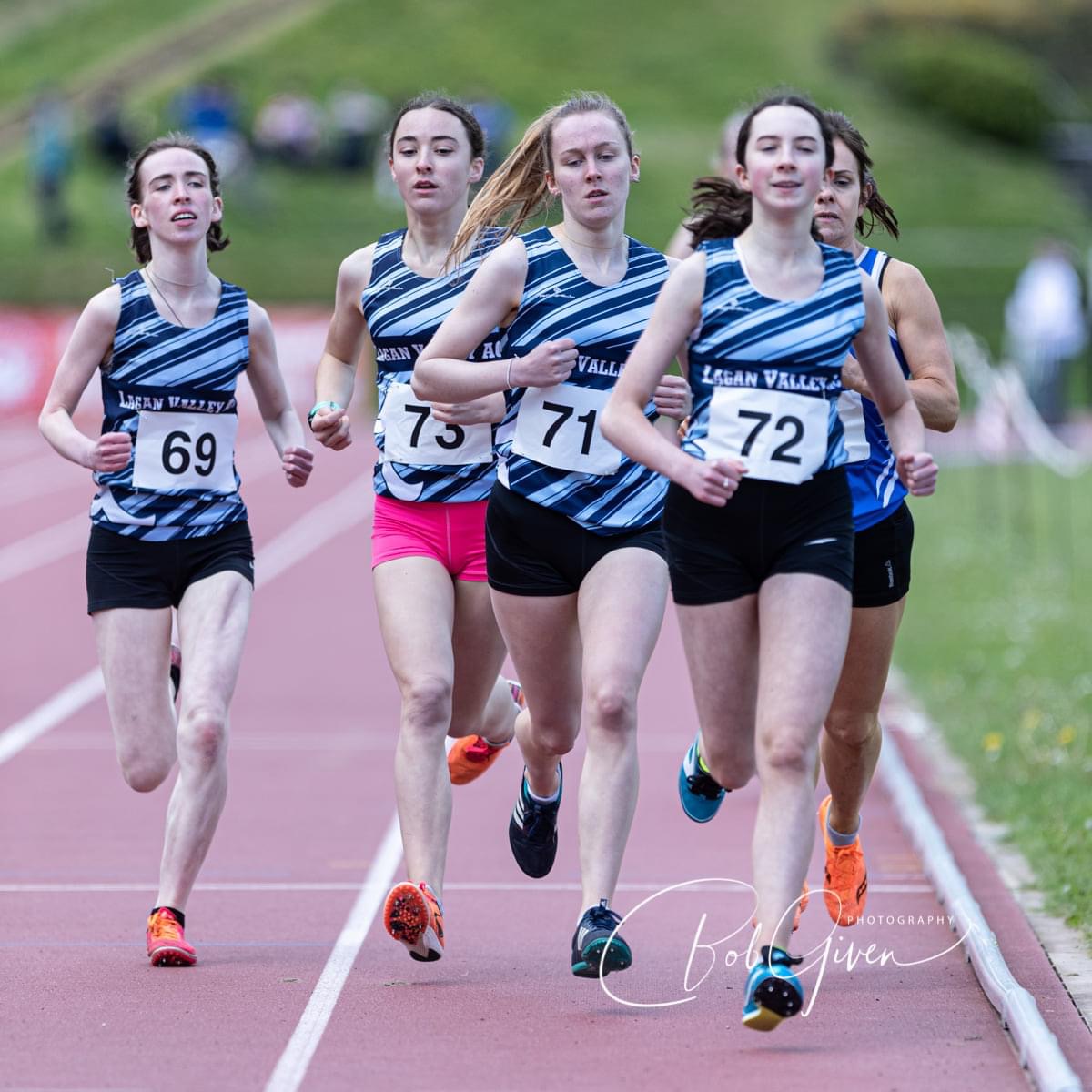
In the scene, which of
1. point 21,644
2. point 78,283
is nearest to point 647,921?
point 21,644

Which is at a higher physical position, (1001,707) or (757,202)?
(757,202)

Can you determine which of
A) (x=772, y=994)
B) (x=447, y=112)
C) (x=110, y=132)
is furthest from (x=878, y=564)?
(x=110, y=132)

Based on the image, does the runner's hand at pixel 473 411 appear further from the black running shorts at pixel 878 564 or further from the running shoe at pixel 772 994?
the running shoe at pixel 772 994

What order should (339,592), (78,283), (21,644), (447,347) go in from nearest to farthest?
(447,347), (21,644), (339,592), (78,283)

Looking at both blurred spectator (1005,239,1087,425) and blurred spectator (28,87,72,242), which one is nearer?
blurred spectator (1005,239,1087,425)

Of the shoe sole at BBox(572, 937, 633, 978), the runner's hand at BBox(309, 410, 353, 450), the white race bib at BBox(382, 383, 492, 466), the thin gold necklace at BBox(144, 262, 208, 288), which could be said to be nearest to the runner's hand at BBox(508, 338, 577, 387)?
the white race bib at BBox(382, 383, 492, 466)

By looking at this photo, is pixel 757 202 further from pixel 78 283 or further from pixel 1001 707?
pixel 78 283

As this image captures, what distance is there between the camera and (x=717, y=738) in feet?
18.3

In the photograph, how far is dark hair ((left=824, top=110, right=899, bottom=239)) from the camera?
607 centimetres

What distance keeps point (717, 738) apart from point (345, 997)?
1.30 meters

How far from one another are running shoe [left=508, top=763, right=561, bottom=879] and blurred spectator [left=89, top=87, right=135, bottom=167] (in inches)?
1341

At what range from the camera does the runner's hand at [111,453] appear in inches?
244

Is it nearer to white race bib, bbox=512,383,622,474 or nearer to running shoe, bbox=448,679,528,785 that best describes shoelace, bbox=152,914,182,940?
running shoe, bbox=448,679,528,785

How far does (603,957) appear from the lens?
5.53 meters
